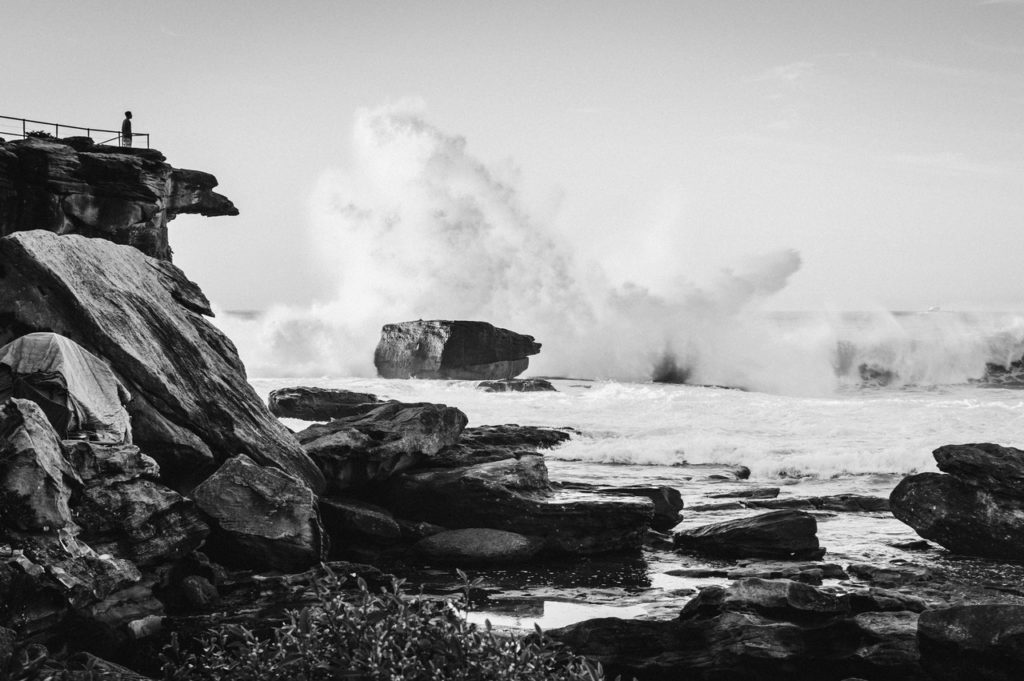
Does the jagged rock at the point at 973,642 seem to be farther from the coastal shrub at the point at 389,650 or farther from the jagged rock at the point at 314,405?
the jagged rock at the point at 314,405

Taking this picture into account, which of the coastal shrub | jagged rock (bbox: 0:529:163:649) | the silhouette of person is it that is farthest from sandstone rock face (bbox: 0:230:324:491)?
the silhouette of person

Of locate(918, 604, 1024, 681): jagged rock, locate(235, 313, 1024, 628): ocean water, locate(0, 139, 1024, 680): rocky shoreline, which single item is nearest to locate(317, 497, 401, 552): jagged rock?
locate(0, 139, 1024, 680): rocky shoreline

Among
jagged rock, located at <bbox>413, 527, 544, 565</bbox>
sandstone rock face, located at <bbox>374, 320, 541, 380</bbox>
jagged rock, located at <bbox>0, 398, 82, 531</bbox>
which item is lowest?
jagged rock, located at <bbox>413, 527, 544, 565</bbox>

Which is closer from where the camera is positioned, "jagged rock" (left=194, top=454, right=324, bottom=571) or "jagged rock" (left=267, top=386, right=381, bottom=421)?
"jagged rock" (left=194, top=454, right=324, bottom=571)

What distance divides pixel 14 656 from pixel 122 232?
21317 mm

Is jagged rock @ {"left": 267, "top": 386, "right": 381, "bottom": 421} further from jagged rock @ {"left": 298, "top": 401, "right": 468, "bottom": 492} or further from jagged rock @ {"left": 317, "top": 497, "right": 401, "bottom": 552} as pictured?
jagged rock @ {"left": 317, "top": 497, "right": 401, "bottom": 552}

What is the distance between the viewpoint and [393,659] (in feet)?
15.0

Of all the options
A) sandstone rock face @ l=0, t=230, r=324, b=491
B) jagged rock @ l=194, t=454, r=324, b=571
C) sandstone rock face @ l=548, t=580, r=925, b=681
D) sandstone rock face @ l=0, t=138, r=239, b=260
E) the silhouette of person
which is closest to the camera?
sandstone rock face @ l=548, t=580, r=925, b=681

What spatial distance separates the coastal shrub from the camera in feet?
14.9

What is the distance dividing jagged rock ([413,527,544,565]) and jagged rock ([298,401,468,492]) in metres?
1.81

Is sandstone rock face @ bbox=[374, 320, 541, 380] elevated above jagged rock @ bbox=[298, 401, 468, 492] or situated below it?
above

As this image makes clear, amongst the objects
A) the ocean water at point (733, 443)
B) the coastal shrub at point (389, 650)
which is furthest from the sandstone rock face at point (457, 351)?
the coastal shrub at point (389, 650)

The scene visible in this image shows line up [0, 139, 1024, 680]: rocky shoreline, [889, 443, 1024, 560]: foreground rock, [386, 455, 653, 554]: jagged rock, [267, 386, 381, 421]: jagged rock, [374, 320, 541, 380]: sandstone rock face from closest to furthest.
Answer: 1. [0, 139, 1024, 680]: rocky shoreline
2. [889, 443, 1024, 560]: foreground rock
3. [386, 455, 653, 554]: jagged rock
4. [267, 386, 381, 421]: jagged rock
5. [374, 320, 541, 380]: sandstone rock face

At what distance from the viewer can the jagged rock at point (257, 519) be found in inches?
463
